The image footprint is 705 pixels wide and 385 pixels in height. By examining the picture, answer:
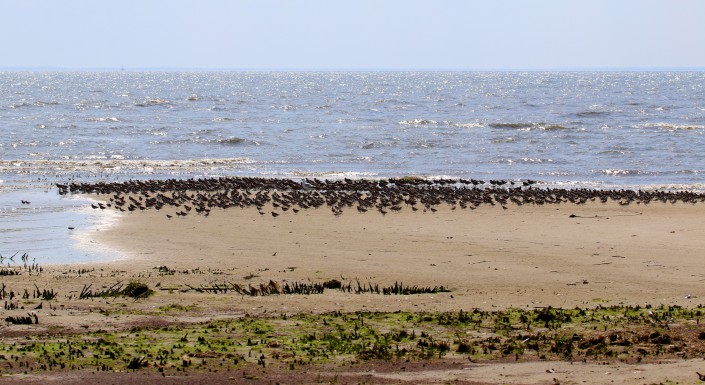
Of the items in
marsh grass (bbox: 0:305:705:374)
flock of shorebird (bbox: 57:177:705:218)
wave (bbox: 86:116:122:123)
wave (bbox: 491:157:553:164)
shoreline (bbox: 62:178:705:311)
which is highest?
marsh grass (bbox: 0:305:705:374)

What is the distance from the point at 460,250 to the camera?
19.2m

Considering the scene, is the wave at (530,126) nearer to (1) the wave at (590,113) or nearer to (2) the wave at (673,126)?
(2) the wave at (673,126)

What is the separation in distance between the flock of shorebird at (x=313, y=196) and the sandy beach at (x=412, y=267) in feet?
1.55

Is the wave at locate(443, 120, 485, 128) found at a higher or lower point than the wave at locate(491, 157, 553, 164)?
lower

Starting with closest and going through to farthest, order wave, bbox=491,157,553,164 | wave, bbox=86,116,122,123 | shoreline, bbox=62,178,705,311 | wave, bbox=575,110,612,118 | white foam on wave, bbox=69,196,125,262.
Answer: shoreline, bbox=62,178,705,311 < white foam on wave, bbox=69,196,125,262 < wave, bbox=491,157,553,164 < wave, bbox=86,116,122,123 < wave, bbox=575,110,612,118

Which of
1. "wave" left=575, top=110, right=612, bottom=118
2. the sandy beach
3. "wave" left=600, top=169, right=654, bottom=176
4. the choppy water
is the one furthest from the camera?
"wave" left=575, top=110, right=612, bottom=118

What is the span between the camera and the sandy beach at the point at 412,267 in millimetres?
10820

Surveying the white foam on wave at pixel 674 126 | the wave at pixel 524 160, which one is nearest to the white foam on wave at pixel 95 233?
the wave at pixel 524 160

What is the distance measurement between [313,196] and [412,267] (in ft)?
35.6

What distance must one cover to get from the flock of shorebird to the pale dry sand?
0.75 metres

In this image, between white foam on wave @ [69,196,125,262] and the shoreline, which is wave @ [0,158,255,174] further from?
white foam on wave @ [69,196,125,262]

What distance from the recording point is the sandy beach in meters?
10.8

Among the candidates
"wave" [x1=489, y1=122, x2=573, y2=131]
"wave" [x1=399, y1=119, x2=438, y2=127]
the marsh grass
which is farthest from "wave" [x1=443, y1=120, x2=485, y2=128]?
the marsh grass

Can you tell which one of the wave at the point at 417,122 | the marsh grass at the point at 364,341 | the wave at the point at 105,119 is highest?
the marsh grass at the point at 364,341
